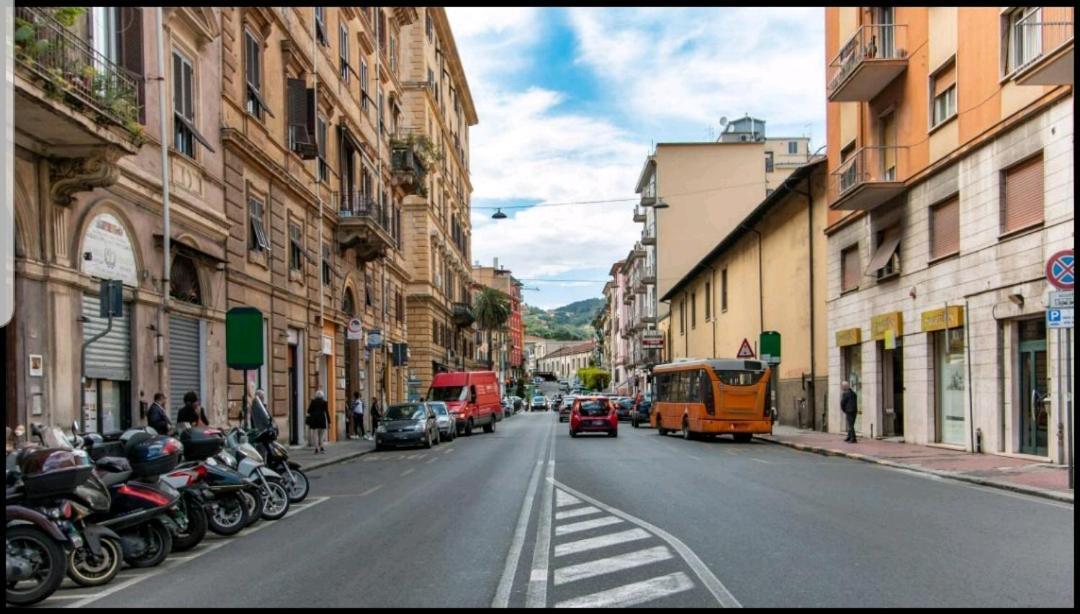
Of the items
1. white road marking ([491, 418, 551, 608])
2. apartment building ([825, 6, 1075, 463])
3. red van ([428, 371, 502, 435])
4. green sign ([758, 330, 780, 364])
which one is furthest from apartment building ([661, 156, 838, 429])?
white road marking ([491, 418, 551, 608])

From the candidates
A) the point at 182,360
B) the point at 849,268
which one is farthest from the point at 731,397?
the point at 182,360

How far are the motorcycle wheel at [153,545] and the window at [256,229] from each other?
626 inches

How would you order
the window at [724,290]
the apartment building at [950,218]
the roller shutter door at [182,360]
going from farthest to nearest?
the window at [724,290], the roller shutter door at [182,360], the apartment building at [950,218]

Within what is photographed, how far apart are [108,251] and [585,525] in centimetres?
1039

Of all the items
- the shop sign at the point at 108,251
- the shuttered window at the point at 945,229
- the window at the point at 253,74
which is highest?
the window at the point at 253,74

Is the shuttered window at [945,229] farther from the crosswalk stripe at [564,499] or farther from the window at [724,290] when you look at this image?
the window at [724,290]

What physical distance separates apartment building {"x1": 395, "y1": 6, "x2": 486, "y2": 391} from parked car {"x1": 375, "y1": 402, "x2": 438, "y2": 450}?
1683 cm

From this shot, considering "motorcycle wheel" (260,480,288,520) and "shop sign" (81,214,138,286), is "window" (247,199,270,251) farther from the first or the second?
"motorcycle wheel" (260,480,288,520)

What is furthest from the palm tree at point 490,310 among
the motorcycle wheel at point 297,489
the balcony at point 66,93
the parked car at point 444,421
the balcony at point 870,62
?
the motorcycle wheel at point 297,489

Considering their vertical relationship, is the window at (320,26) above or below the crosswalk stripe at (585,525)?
above

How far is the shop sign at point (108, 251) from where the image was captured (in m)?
15.6

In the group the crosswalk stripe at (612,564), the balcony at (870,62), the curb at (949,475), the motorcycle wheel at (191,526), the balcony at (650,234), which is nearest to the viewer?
the crosswalk stripe at (612,564)

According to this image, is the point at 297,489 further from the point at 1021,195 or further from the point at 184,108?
the point at 1021,195

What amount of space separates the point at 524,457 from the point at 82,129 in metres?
12.8
